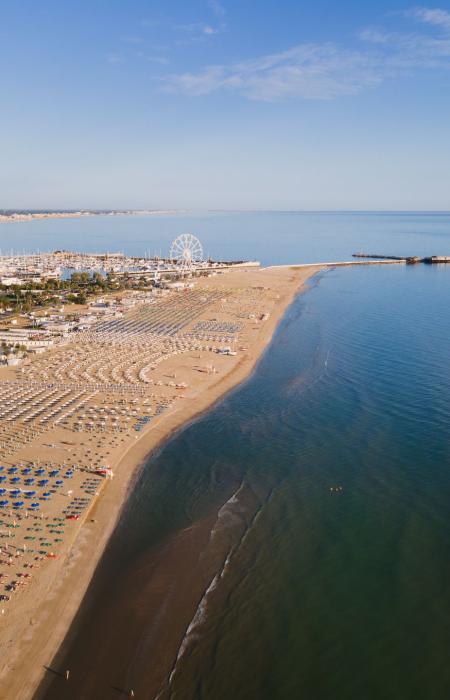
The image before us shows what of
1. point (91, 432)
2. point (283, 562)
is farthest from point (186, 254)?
point (283, 562)

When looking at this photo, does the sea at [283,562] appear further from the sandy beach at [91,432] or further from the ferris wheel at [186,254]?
the ferris wheel at [186,254]

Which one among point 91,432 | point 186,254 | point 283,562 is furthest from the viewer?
point 186,254

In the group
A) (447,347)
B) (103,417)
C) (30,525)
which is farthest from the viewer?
(447,347)

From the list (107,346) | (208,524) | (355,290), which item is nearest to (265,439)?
(208,524)

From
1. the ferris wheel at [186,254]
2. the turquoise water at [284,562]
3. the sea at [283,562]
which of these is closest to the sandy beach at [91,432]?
the sea at [283,562]

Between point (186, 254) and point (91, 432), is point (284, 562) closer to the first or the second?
point (91, 432)

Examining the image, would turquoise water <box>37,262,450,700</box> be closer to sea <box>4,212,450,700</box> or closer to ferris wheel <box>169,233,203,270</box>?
sea <box>4,212,450,700</box>

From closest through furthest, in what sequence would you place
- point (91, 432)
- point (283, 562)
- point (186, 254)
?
point (283, 562) → point (91, 432) → point (186, 254)

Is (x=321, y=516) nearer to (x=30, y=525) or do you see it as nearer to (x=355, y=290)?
(x=30, y=525)
